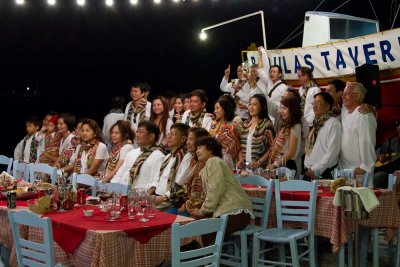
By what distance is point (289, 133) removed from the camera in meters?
6.59

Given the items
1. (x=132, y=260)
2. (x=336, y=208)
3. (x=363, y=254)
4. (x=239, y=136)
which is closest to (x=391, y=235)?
(x=363, y=254)

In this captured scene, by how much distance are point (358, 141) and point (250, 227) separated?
1.76 m

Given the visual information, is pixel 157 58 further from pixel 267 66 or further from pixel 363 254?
pixel 363 254

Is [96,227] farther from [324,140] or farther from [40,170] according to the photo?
[324,140]

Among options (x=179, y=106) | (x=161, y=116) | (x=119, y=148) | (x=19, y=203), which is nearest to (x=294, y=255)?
(x=19, y=203)

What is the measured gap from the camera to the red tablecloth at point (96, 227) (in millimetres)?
3605

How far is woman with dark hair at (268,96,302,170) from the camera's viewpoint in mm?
6535

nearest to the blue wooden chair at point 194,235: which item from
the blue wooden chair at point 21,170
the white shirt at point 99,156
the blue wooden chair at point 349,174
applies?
the blue wooden chair at point 349,174

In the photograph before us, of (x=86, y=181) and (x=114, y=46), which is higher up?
(x=114, y=46)

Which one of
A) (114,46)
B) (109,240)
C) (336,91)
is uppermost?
Result: (114,46)

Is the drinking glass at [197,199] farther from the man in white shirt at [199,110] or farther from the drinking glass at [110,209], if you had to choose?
the man in white shirt at [199,110]

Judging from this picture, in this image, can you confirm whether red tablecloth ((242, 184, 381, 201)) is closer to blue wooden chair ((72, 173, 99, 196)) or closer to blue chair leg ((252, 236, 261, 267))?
blue chair leg ((252, 236, 261, 267))

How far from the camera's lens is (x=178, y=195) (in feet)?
17.1

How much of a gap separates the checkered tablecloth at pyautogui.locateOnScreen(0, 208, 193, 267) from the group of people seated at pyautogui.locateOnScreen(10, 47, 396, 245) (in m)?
0.90
